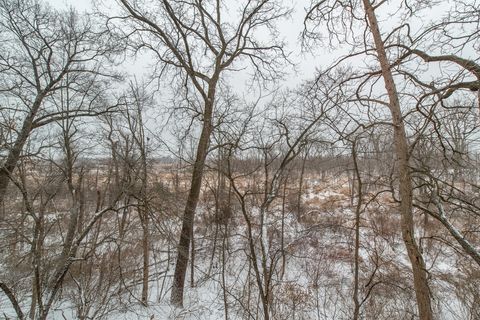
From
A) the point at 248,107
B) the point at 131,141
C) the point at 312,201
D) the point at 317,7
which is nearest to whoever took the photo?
the point at 317,7

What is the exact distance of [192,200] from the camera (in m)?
6.87

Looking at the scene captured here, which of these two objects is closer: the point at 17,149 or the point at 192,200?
the point at 17,149

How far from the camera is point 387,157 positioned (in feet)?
19.7

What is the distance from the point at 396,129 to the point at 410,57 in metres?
1.39

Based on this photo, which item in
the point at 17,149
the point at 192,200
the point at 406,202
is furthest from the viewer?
the point at 192,200

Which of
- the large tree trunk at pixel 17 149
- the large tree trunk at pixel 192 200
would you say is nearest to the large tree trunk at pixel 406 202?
the large tree trunk at pixel 192 200

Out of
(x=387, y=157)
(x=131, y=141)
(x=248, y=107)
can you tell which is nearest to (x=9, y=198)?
(x=131, y=141)

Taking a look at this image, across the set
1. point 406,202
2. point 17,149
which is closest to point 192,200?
point 17,149

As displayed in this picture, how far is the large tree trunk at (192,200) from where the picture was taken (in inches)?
265

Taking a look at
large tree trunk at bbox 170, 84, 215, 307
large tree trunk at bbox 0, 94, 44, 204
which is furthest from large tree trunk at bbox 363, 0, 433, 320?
large tree trunk at bbox 0, 94, 44, 204

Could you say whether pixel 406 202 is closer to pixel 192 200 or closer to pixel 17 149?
pixel 192 200

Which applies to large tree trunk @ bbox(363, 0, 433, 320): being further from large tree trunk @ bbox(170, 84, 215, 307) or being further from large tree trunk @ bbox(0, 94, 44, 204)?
large tree trunk @ bbox(0, 94, 44, 204)

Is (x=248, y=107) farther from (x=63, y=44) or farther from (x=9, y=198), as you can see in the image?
(x=9, y=198)

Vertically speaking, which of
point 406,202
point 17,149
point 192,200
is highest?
point 17,149
